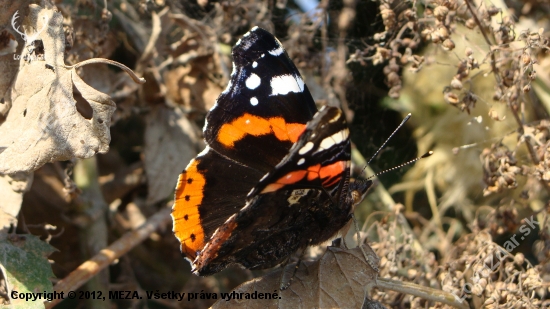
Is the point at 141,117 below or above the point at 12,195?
below

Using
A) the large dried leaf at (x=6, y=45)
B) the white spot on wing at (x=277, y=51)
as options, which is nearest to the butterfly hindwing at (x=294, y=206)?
the white spot on wing at (x=277, y=51)

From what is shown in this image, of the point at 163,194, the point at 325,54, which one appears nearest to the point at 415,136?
the point at 325,54

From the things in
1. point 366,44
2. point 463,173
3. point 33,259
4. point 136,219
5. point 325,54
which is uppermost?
point 366,44

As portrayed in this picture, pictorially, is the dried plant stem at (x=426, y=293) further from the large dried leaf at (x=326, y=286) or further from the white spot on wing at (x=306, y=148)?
the white spot on wing at (x=306, y=148)

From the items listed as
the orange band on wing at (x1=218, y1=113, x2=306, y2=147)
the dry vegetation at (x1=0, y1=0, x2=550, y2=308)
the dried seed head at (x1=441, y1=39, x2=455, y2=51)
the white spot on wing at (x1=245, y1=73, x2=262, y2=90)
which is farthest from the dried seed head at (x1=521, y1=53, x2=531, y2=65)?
the white spot on wing at (x1=245, y1=73, x2=262, y2=90)

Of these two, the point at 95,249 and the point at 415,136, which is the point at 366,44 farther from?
the point at 95,249

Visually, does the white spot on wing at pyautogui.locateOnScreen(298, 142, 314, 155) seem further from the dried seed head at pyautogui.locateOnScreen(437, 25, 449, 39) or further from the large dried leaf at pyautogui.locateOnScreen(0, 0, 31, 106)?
the large dried leaf at pyautogui.locateOnScreen(0, 0, 31, 106)

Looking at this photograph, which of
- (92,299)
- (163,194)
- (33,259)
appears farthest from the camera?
(163,194)
